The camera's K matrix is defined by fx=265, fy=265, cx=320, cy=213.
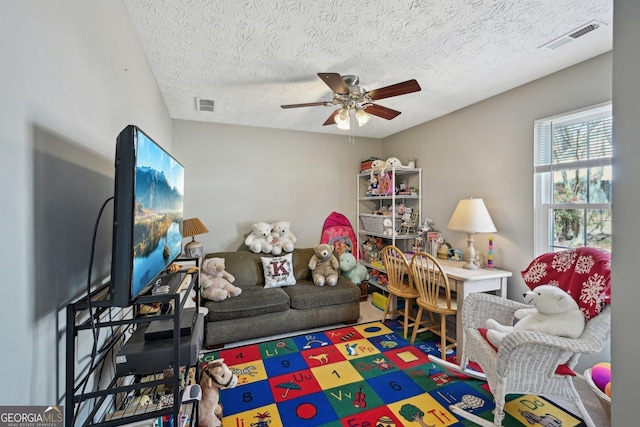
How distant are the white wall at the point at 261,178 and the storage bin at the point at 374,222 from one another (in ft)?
0.68

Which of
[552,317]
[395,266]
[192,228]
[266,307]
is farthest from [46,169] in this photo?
[395,266]

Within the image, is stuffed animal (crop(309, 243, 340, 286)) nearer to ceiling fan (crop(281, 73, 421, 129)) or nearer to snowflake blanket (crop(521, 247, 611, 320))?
ceiling fan (crop(281, 73, 421, 129))

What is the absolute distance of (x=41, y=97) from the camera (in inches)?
31.2

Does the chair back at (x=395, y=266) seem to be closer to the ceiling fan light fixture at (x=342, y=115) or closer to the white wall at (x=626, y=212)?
the ceiling fan light fixture at (x=342, y=115)

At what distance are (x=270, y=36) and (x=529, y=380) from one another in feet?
8.36

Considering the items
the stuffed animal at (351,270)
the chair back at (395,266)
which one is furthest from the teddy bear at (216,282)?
the chair back at (395,266)

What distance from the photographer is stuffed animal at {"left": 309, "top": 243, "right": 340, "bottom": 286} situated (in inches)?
124

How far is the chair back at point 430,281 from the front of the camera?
231 centimetres

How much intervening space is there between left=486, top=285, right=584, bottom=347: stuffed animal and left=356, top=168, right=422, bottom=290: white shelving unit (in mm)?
1720

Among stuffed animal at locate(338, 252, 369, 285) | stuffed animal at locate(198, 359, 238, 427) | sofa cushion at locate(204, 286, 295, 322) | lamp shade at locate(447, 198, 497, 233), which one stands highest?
lamp shade at locate(447, 198, 497, 233)

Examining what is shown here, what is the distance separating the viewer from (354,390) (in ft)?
6.16

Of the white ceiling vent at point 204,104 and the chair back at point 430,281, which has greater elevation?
the white ceiling vent at point 204,104

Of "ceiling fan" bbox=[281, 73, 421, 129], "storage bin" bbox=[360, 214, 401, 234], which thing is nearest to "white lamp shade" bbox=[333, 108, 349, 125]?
"ceiling fan" bbox=[281, 73, 421, 129]

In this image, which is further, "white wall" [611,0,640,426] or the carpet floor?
the carpet floor
